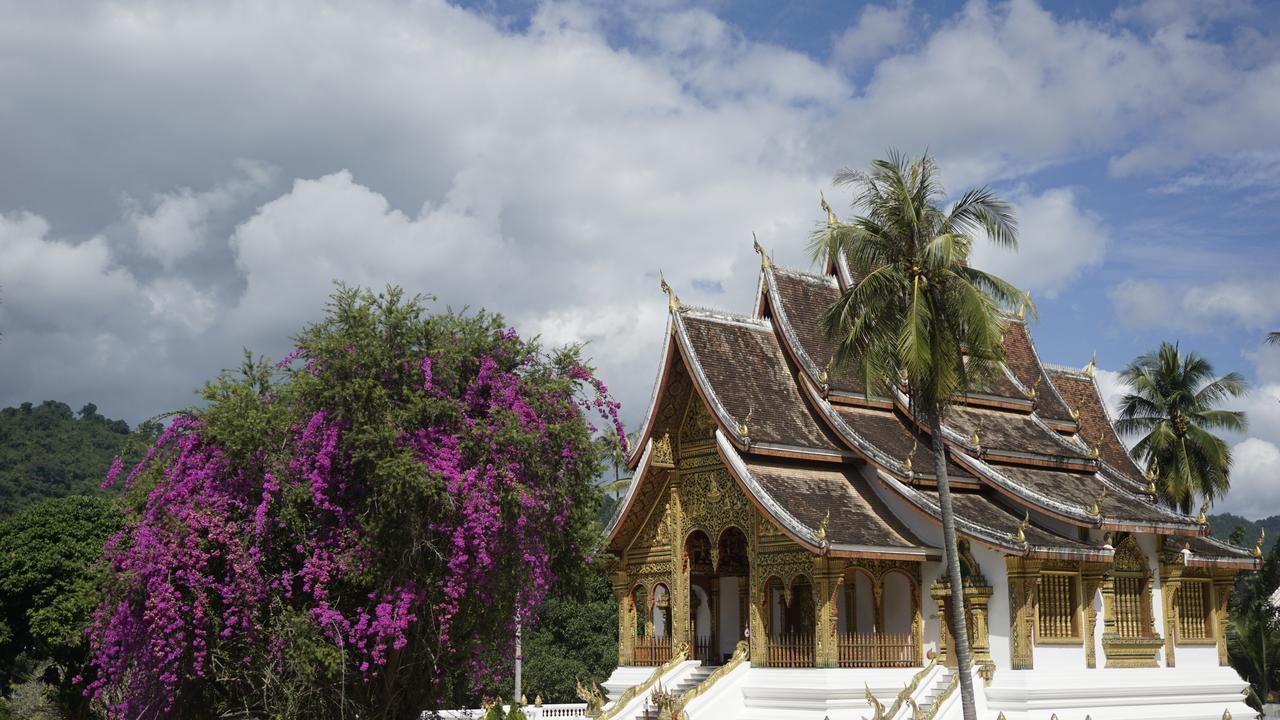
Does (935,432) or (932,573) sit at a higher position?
(935,432)

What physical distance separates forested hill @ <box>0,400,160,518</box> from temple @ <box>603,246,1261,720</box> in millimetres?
49312

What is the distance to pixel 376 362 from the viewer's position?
54.3ft

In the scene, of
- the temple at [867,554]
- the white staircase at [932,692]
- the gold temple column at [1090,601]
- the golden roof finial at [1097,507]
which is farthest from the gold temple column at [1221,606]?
the white staircase at [932,692]

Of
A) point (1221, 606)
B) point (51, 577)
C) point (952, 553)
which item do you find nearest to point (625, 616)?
point (952, 553)

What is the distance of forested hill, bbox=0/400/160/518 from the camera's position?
75.3 meters

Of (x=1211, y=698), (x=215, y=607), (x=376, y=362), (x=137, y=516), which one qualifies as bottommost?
(x=1211, y=698)

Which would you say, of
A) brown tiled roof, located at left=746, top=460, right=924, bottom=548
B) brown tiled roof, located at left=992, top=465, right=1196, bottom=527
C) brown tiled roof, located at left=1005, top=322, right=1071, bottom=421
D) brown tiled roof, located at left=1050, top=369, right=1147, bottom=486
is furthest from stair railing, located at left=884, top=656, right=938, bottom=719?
brown tiled roof, located at left=1050, top=369, right=1147, bottom=486

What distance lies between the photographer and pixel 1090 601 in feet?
71.5

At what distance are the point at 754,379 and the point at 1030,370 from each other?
8038 mm

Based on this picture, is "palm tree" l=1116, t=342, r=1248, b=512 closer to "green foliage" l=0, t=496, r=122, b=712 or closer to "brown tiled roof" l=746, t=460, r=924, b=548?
"brown tiled roof" l=746, t=460, r=924, b=548

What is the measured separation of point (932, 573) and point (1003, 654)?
5.74 ft

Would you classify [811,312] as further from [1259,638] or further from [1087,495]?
[1259,638]

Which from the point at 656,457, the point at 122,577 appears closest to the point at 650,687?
the point at 656,457

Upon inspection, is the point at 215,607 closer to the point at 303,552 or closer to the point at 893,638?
the point at 303,552
